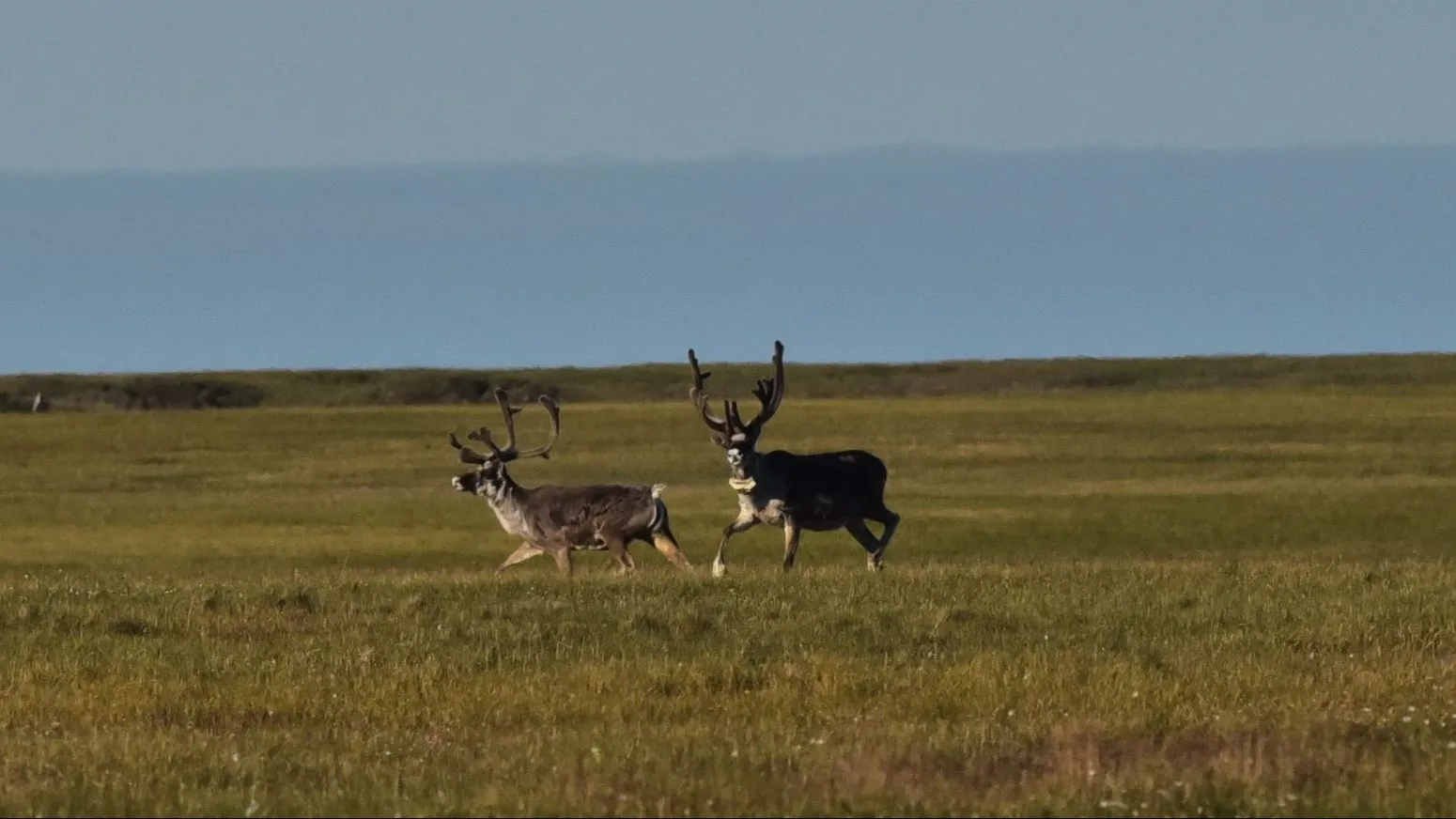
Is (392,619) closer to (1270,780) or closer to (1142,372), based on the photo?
(1270,780)

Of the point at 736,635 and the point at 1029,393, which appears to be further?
the point at 1029,393

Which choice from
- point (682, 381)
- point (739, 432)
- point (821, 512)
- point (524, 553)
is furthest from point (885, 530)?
point (682, 381)

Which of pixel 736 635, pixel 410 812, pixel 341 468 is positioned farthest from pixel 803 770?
pixel 341 468

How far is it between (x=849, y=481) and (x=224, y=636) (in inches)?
309

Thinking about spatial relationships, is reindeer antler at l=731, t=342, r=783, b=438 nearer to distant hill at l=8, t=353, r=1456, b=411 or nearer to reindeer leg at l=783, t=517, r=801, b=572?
reindeer leg at l=783, t=517, r=801, b=572

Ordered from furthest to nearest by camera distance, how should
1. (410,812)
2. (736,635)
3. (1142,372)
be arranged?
(1142,372) < (736,635) < (410,812)

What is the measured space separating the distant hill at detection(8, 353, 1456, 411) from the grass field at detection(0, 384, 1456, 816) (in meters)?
40.9

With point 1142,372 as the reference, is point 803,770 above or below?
below

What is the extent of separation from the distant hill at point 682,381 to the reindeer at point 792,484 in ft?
153

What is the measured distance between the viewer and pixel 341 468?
45656mm

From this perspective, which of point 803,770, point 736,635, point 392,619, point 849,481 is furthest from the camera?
point 849,481

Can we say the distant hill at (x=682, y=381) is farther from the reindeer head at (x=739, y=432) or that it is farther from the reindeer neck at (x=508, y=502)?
the reindeer head at (x=739, y=432)

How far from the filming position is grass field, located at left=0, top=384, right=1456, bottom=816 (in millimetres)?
8203

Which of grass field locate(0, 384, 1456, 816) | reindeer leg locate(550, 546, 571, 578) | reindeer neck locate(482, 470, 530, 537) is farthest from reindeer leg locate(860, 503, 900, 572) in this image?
reindeer neck locate(482, 470, 530, 537)
